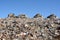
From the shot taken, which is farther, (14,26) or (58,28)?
(14,26)

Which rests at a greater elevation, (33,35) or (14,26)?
(14,26)

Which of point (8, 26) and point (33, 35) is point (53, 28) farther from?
point (8, 26)

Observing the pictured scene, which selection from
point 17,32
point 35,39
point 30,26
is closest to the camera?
point 35,39

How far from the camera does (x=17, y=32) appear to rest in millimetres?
13023

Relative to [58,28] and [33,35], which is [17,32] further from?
[58,28]

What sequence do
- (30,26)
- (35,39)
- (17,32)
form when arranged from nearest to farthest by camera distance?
(35,39), (17,32), (30,26)

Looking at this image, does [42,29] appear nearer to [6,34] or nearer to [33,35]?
[33,35]

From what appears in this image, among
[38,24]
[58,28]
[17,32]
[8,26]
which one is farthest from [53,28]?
[8,26]

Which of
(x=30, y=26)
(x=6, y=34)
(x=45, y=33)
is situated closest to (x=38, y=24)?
(x=30, y=26)

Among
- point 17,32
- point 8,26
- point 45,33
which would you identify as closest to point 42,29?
point 45,33

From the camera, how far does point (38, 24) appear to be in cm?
1432

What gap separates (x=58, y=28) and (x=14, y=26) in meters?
3.29

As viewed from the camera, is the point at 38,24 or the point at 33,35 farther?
the point at 38,24

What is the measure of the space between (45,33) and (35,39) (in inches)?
37.7
